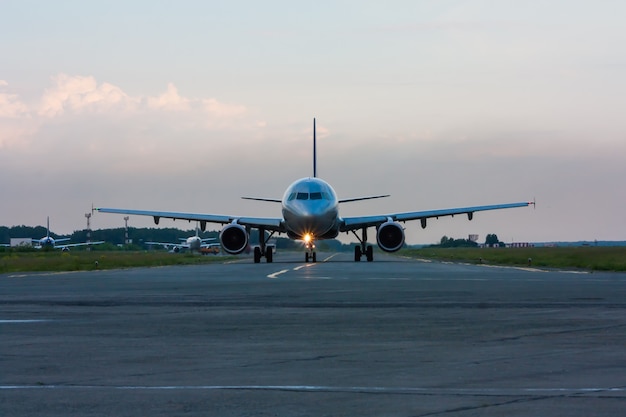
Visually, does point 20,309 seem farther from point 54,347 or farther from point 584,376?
point 584,376

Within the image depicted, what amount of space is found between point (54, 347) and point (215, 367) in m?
2.54

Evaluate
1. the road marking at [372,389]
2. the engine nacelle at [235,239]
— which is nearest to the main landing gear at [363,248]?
the engine nacelle at [235,239]

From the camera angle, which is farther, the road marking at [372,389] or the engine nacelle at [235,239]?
the engine nacelle at [235,239]

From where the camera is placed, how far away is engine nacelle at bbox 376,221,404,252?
54.2m

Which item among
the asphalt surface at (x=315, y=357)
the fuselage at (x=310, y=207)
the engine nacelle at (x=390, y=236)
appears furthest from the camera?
the engine nacelle at (x=390, y=236)

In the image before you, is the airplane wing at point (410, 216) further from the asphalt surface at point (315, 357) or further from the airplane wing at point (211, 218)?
the asphalt surface at point (315, 357)

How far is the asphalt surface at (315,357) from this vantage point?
747 centimetres

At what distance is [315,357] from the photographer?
1024 cm

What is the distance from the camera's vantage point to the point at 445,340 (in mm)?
11820

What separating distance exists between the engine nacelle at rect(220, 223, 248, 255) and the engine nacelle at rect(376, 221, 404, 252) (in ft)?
22.6

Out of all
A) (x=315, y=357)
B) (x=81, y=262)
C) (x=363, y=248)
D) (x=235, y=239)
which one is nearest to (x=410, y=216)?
(x=363, y=248)

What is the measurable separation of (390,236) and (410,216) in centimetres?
480

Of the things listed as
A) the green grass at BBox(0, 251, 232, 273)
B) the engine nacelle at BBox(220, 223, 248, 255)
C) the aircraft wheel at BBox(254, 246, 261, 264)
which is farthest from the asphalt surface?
the aircraft wheel at BBox(254, 246, 261, 264)

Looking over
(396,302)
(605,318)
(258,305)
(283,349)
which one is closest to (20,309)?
(258,305)
